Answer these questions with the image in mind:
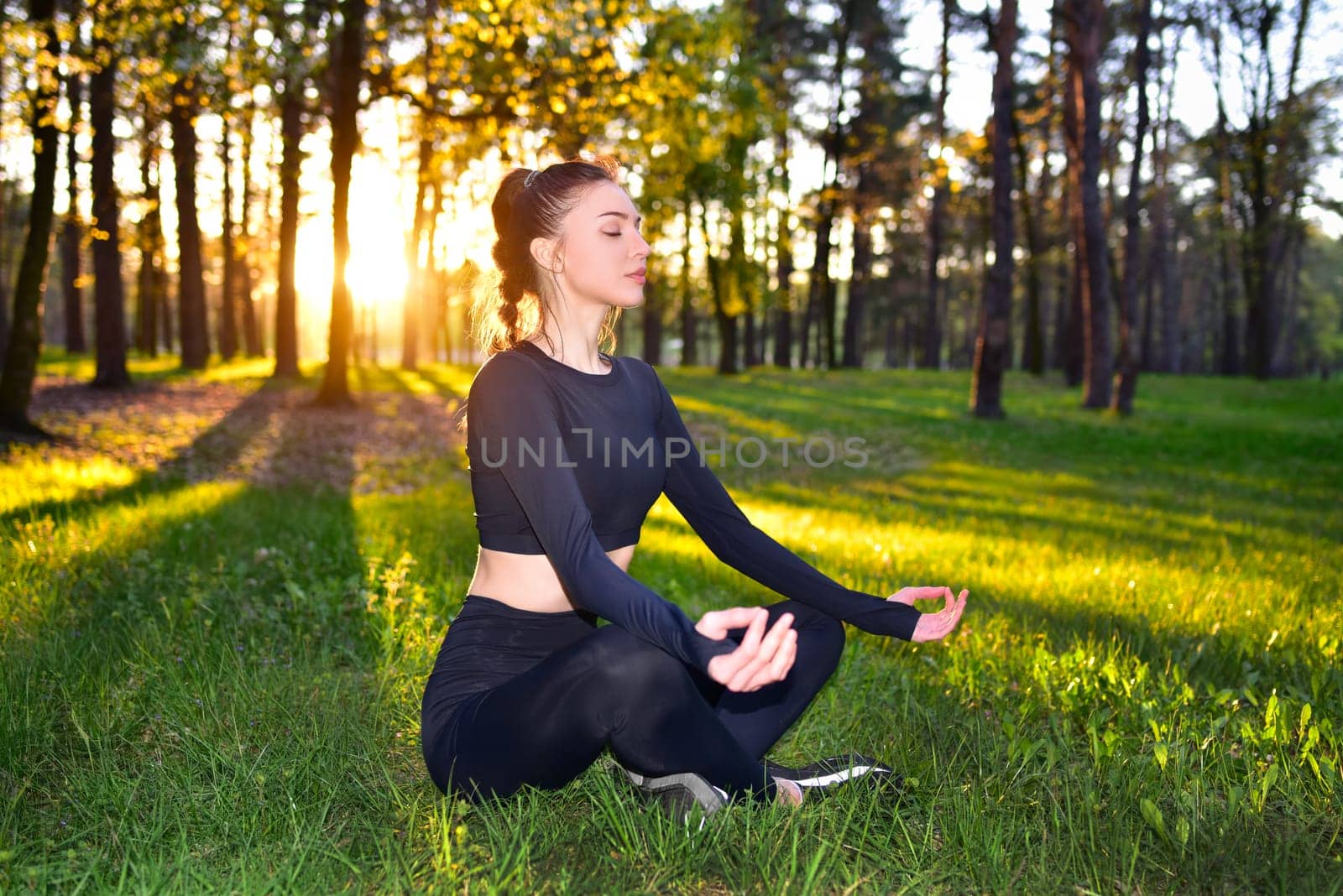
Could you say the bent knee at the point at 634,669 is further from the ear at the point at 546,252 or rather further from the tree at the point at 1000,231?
the tree at the point at 1000,231

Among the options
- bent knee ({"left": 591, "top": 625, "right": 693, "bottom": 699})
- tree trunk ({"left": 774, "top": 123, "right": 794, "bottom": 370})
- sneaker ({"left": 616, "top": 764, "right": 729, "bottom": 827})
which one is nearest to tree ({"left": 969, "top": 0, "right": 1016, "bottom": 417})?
tree trunk ({"left": 774, "top": 123, "right": 794, "bottom": 370})

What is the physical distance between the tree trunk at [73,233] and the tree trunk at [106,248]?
428 mm

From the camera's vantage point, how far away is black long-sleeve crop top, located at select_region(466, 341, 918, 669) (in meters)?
2.62

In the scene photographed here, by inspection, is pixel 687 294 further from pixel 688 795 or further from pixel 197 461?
pixel 688 795

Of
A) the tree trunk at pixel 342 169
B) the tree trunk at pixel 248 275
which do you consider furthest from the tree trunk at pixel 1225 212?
the tree trunk at pixel 248 275

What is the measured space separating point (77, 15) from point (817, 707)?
14.3 metres

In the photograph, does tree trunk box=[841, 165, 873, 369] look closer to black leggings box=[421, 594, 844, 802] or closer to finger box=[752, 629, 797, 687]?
black leggings box=[421, 594, 844, 802]

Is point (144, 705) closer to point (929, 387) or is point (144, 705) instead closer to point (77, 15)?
point (77, 15)

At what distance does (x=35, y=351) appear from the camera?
1225 cm

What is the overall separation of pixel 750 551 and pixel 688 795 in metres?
0.90

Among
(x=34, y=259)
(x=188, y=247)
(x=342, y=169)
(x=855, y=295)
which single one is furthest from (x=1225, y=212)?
(x=34, y=259)

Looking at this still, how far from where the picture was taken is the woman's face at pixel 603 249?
10.4ft

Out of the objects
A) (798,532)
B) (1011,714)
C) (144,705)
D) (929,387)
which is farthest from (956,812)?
(929,387)

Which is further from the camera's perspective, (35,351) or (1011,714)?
(35,351)
